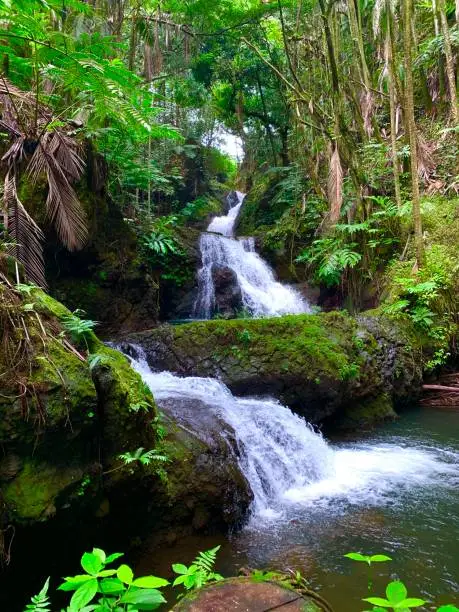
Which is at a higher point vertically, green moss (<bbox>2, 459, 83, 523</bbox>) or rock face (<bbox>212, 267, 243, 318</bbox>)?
rock face (<bbox>212, 267, 243, 318</bbox>)

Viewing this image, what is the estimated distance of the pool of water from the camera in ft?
11.3

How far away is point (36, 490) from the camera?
2.99m

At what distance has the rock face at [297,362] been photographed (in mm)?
7133

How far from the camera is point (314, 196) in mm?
13297

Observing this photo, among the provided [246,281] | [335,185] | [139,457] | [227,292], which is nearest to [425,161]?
[335,185]

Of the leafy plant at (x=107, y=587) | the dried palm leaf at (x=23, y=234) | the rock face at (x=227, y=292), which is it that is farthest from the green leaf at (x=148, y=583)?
the rock face at (x=227, y=292)

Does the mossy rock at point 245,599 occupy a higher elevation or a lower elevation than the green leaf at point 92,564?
lower

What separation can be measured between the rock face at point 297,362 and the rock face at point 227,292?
154 inches

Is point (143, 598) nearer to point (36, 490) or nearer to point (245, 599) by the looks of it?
point (245, 599)

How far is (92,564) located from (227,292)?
10810 millimetres

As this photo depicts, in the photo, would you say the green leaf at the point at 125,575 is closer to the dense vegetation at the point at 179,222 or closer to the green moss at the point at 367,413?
A: the dense vegetation at the point at 179,222

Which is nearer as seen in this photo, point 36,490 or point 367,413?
point 36,490

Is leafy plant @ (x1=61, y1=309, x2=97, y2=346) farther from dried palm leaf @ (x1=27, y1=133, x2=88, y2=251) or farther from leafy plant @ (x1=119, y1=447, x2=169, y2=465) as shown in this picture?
dried palm leaf @ (x1=27, y1=133, x2=88, y2=251)

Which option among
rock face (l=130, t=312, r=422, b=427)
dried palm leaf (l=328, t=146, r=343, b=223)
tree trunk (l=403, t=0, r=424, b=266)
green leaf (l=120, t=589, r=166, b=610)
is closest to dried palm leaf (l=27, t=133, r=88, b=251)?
rock face (l=130, t=312, r=422, b=427)
